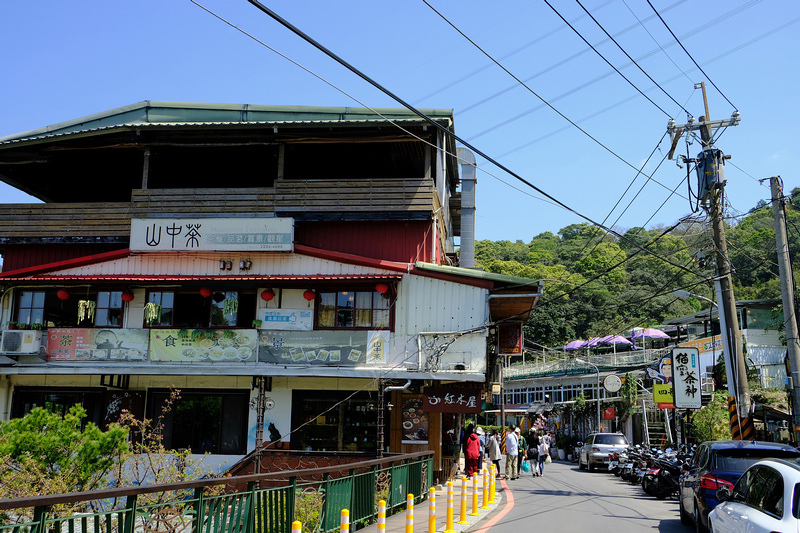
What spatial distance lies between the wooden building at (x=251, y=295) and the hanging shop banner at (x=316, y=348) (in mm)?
41

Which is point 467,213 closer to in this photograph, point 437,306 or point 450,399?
point 437,306

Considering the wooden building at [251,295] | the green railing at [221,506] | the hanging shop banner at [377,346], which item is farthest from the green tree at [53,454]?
the hanging shop banner at [377,346]

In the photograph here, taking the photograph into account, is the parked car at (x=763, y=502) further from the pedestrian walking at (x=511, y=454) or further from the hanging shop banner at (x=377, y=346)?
the pedestrian walking at (x=511, y=454)

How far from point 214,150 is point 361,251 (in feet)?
20.4

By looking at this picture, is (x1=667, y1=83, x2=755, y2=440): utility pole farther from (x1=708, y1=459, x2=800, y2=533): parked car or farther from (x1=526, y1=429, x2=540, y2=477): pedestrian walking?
(x1=708, y1=459, x2=800, y2=533): parked car

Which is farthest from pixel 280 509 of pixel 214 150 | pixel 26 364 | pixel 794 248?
pixel 794 248

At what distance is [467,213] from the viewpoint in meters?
26.2

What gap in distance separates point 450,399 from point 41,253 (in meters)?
14.8

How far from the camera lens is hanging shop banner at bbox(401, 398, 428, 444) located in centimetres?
2083

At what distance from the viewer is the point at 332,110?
74.8 feet

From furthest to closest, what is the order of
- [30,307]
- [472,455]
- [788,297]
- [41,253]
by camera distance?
[41,253] < [30,307] < [472,455] < [788,297]

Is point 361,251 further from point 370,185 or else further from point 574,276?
point 574,276

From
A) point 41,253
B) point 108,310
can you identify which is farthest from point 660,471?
point 41,253

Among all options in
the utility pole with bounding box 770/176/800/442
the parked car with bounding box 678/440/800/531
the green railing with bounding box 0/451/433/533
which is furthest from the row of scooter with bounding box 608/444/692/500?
the green railing with bounding box 0/451/433/533
